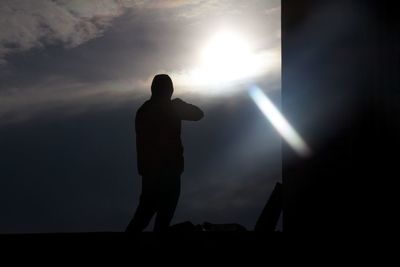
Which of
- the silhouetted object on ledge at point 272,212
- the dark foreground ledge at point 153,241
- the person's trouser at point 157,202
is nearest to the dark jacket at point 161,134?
the person's trouser at point 157,202

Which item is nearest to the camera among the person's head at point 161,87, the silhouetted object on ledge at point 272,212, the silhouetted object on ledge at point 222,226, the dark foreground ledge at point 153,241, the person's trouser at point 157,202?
the dark foreground ledge at point 153,241

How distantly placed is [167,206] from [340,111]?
2963 mm

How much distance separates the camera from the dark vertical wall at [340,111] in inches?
233

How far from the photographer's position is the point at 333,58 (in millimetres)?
6316

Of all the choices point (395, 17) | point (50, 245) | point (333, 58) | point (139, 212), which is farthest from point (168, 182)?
point (395, 17)

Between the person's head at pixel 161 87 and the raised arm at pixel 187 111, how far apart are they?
140mm

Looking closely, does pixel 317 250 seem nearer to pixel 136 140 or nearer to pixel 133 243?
pixel 133 243

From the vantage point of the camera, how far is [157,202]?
851 cm

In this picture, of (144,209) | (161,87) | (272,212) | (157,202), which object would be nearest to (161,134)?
(161,87)

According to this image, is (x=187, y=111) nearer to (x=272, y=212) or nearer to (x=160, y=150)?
(x=160, y=150)

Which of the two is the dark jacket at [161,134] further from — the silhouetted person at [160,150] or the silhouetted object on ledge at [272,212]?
the silhouetted object on ledge at [272,212]

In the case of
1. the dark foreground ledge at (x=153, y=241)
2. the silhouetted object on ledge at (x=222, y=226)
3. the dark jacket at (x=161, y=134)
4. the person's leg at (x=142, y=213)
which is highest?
the dark jacket at (x=161, y=134)

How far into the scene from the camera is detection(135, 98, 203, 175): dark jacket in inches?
332

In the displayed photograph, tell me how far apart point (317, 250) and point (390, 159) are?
1.06m
